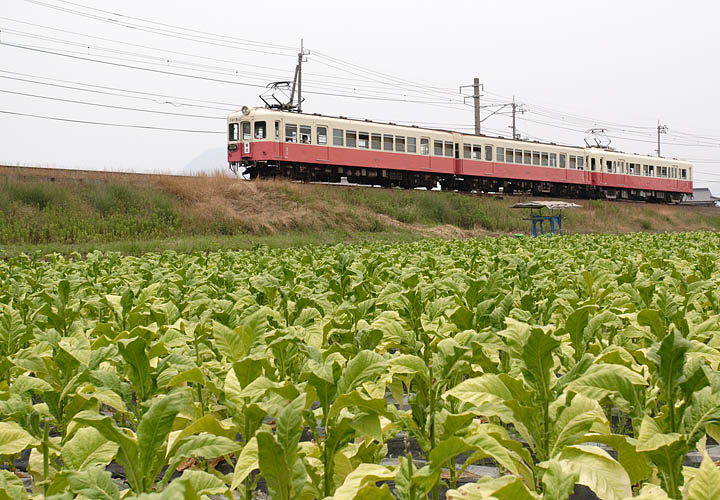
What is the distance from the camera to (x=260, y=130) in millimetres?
27094

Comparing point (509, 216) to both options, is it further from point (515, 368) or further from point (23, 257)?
point (515, 368)

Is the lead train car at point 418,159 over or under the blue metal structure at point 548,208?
over

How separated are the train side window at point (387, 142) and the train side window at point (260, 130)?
21.6 ft

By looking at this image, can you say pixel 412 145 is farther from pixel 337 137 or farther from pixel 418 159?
pixel 337 137

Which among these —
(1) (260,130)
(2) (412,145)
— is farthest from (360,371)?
(2) (412,145)

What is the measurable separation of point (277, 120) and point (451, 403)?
999 inches

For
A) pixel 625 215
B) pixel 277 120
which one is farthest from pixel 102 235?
pixel 625 215

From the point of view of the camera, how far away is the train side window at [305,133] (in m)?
27.7

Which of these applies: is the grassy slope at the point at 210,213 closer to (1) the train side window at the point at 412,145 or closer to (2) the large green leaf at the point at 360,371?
(1) the train side window at the point at 412,145

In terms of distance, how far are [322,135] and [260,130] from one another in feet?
9.55

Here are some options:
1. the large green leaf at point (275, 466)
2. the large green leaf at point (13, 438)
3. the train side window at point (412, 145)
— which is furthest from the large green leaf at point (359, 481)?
the train side window at point (412, 145)

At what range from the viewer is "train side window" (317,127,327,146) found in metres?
28.2

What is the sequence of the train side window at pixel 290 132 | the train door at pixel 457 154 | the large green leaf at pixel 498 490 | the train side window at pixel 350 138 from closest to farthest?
the large green leaf at pixel 498 490
the train side window at pixel 290 132
the train side window at pixel 350 138
the train door at pixel 457 154

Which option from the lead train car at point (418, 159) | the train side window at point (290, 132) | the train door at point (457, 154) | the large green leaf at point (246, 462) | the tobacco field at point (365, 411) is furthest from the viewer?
the train door at point (457, 154)
